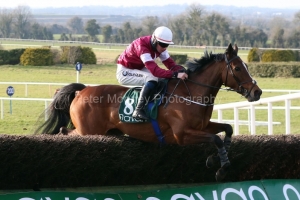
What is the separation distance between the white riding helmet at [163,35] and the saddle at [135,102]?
374 mm

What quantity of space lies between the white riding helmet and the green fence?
1.35 m

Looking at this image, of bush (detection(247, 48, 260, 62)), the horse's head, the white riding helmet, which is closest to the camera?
the horse's head

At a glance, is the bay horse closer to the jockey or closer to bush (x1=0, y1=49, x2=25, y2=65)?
the jockey

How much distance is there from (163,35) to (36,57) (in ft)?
82.1

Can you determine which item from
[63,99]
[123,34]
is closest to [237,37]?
[123,34]

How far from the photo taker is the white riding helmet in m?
5.55

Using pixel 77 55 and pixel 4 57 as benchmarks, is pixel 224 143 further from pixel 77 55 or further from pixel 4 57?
pixel 4 57

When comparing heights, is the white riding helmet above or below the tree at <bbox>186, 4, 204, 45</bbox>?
above

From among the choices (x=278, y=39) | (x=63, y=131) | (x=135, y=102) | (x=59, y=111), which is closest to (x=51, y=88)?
(x=59, y=111)

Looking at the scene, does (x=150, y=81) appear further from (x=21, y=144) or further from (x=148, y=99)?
(x=21, y=144)

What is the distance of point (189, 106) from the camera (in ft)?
18.2

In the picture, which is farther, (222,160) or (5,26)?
(5,26)

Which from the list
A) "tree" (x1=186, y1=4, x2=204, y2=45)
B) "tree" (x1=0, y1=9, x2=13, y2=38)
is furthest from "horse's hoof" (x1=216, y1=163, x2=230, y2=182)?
"tree" (x1=0, y1=9, x2=13, y2=38)

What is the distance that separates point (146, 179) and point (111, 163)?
13.3 inches
